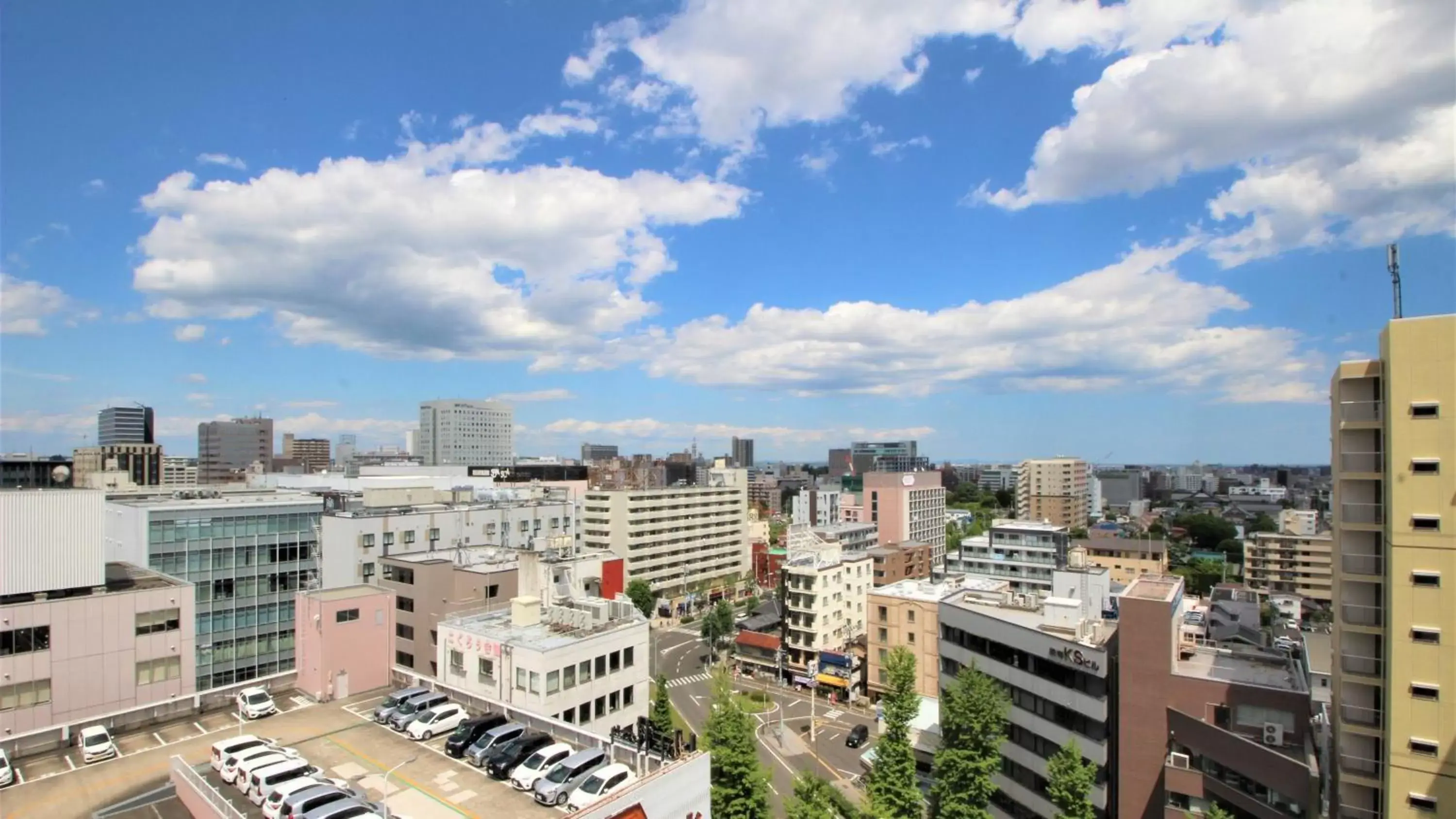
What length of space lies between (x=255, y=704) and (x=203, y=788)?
264 inches

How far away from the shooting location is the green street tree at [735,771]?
2500cm

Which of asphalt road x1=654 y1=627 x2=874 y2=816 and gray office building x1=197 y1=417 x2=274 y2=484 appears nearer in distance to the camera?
asphalt road x1=654 y1=627 x2=874 y2=816

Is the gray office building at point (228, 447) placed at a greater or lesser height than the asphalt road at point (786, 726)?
greater

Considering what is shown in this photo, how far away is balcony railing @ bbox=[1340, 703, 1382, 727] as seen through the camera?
21.5 metres

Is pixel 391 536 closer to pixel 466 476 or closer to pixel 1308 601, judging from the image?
pixel 466 476

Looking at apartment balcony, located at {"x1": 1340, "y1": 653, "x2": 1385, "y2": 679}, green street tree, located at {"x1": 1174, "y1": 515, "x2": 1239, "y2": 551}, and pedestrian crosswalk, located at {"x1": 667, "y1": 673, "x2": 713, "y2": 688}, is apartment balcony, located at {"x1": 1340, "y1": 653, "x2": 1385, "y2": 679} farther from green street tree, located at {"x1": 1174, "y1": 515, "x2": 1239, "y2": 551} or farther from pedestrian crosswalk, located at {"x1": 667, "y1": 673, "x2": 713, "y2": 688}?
green street tree, located at {"x1": 1174, "y1": 515, "x2": 1239, "y2": 551}

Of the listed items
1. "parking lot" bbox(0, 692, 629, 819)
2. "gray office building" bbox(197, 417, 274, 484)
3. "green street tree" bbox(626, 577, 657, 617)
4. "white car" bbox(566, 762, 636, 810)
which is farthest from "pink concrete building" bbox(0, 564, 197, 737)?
"gray office building" bbox(197, 417, 274, 484)

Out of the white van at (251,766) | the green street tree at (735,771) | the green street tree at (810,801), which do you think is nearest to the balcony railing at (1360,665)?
the green street tree at (810,801)

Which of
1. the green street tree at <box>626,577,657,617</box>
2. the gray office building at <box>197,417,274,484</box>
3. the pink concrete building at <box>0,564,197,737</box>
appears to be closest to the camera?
the pink concrete building at <box>0,564,197,737</box>

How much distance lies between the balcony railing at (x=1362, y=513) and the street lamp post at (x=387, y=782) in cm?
2841

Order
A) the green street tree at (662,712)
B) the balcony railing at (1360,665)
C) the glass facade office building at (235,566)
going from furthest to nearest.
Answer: the glass facade office building at (235,566) < the green street tree at (662,712) < the balcony railing at (1360,665)

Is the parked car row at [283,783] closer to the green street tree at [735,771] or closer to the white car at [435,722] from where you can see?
the white car at [435,722]

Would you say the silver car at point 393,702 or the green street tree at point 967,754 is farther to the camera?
the green street tree at point 967,754

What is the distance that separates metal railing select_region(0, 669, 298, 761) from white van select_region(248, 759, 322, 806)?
23.9ft
